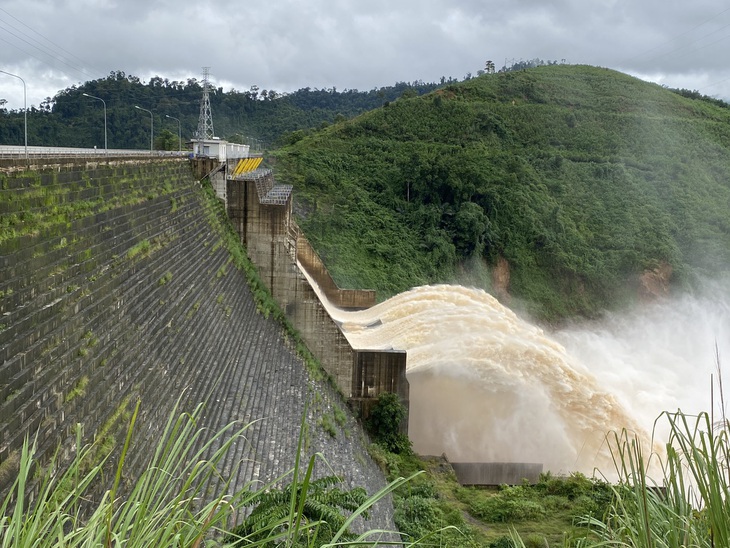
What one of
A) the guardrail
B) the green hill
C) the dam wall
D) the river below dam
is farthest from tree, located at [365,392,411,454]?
the green hill

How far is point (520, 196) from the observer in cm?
5131

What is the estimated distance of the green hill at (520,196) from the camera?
45.3m

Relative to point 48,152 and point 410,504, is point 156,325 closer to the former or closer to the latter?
point 48,152

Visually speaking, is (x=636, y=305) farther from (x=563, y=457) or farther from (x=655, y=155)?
(x=563, y=457)

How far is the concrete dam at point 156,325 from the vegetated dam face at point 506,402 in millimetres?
1865

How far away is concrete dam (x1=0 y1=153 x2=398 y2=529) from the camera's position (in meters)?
8.22

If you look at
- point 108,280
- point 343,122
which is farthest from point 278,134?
point 108,280

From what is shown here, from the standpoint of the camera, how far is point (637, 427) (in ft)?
68.5

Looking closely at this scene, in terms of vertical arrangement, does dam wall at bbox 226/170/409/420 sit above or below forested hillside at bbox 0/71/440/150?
below

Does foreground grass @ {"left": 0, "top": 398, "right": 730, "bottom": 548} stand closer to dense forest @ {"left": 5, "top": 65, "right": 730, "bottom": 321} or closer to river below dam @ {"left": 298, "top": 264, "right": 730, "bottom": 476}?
river below dam @ {"left": 298, "top": 264, "right": 730, "bottom": 476}

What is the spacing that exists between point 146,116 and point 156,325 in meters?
55.0

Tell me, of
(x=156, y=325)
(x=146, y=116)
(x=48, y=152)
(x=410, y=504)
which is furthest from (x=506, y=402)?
(x=146, y=116)

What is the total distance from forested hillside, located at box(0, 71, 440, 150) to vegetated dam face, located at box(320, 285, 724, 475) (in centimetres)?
2565

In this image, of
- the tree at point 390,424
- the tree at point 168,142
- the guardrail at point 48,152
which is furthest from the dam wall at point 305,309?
the tree at point 168,142
